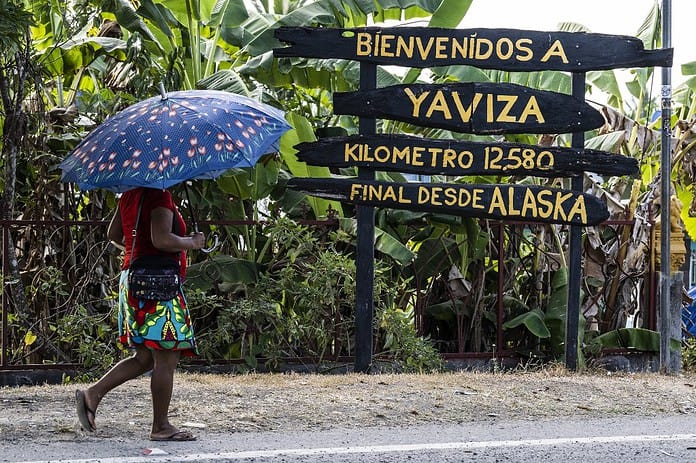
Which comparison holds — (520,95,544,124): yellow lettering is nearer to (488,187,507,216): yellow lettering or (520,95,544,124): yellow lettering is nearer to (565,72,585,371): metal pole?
(565,72,585,371): metal pole

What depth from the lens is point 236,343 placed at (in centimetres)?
952

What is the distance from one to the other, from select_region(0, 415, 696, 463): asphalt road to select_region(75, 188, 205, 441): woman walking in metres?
0.26

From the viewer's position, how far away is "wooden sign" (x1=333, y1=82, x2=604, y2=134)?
8914 mm

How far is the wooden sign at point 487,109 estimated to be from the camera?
891 cm

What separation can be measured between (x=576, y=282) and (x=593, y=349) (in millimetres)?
1455

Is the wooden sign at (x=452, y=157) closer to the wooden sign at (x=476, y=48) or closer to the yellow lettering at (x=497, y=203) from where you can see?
the yellow lettering at (x=497, y=203)

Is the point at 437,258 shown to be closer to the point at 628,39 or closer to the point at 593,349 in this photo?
the point at 593,349

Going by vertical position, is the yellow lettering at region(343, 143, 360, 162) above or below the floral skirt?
above

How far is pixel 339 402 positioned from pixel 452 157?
2759mm

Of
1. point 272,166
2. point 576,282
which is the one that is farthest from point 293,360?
point 576,282

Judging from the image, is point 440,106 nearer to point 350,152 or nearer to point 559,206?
point 350,152

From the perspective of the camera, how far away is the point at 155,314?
561cm

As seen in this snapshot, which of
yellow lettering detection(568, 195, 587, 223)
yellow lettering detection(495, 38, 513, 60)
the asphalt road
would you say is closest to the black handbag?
the asphalt road

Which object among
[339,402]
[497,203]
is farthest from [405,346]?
[339,402]
